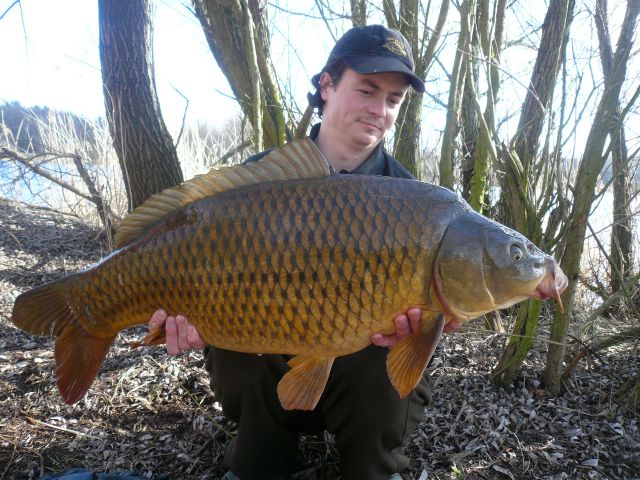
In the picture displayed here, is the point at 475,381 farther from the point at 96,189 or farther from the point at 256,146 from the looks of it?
the point at 96,189

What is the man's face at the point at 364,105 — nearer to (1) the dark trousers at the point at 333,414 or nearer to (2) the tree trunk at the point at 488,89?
(2) the tree trunk at the point at 488,89

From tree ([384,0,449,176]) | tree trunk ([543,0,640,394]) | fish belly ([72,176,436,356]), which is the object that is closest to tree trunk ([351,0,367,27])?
tree ([384,0,449,176])

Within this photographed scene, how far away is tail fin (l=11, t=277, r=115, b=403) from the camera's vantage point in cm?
142

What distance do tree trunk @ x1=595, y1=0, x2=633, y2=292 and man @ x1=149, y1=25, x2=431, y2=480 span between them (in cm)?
124

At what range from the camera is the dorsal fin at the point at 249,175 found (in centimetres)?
133

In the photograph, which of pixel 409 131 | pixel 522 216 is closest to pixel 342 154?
pixel 522 216

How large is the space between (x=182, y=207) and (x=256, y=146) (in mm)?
1458

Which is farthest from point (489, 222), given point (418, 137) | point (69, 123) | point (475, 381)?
point (69, 123)

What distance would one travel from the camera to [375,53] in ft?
5.64

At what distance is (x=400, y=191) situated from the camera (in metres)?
1.25

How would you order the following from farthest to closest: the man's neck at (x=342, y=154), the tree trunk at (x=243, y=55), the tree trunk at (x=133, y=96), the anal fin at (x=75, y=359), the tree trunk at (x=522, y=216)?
the tree trunk at (x=133, y=96)
the tree trunk at (x=243, y=55)
the tree trunk at (x=522, y=216)
the man's neck at (x=342, y=154)
the anal fin at (x=75, y=359)

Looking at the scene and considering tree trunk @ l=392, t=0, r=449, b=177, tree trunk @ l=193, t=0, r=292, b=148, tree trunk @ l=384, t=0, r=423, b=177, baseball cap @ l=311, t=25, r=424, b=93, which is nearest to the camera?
baseball cap @ l=311, t=25, r=424, b=93

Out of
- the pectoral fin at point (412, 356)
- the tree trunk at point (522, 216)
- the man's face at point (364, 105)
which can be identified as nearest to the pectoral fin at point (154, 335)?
the pectoral fin at point (412, 356)

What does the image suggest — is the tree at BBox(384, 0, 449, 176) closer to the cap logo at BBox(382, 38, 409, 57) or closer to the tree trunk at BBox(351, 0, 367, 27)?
the tree trunk at BBox(351, 0, 367, 27)
